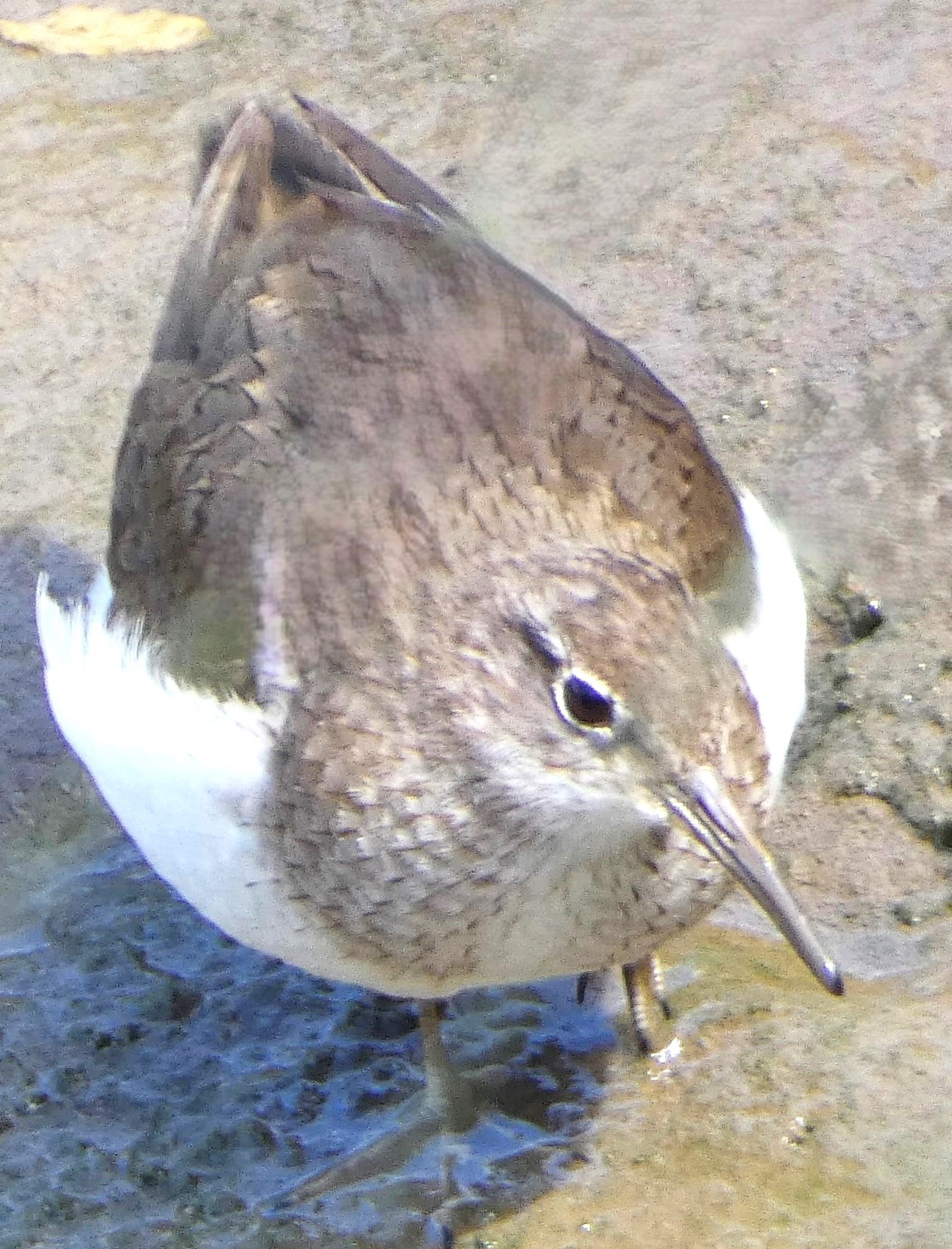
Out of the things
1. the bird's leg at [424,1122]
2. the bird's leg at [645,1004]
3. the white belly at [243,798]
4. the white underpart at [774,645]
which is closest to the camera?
the white belly at [243,798]

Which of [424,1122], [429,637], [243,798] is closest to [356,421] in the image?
[429,637]

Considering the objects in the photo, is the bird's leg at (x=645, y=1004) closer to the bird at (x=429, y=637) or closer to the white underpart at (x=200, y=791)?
the bird at (x=429, y=637)

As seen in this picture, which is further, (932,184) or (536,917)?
(932,184)

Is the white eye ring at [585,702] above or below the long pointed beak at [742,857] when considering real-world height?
above

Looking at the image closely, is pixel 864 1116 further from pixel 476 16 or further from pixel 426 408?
pixel 476 16

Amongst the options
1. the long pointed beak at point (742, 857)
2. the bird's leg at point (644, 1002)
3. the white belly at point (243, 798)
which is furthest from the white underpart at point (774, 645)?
the bird's leg at point (644, 1002)

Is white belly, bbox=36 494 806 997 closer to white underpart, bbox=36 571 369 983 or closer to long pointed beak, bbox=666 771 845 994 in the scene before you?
white underpart, bbox=36 571 369 983

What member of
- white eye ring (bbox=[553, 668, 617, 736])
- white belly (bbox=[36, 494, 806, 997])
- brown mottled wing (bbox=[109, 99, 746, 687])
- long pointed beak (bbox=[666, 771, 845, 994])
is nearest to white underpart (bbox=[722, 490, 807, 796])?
white belly (bbox=[36, 494, 806, 997])

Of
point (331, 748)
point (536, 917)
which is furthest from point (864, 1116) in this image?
point (331, 748)
